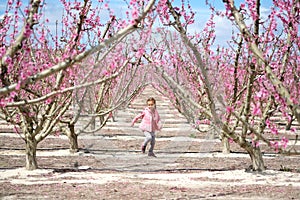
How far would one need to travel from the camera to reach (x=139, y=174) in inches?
344

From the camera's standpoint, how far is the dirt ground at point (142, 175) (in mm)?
6922

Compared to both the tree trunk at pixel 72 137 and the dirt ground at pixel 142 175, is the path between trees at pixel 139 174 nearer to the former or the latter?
the dirt ground at pixel 142 175

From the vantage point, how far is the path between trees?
6941mm

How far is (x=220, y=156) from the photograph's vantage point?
11.2 meters

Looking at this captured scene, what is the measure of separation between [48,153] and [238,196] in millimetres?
6178

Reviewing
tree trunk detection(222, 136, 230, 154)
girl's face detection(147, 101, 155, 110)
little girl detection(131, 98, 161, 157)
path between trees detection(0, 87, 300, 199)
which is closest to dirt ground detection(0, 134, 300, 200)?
path between trees detection(0, 87, 300, 199)

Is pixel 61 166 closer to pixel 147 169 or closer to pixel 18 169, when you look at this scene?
pixel 18 169

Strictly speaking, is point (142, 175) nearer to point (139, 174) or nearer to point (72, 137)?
point (139, 174)

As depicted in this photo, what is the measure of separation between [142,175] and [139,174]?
0.16 metres

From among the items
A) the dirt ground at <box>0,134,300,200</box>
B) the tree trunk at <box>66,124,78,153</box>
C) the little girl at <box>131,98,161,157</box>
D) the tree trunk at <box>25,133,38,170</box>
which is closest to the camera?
the dirt ground at <box>0,134,300,200</box>

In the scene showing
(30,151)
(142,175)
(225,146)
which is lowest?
(142,175)

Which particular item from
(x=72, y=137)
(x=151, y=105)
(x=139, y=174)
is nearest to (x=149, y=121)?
(x=151, y=105)

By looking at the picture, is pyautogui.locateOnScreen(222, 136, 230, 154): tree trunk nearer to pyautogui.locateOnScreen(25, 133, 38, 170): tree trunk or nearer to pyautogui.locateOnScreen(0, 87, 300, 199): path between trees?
pyautogui.locateOnScreen(0, 87, 300, 199): path between trees

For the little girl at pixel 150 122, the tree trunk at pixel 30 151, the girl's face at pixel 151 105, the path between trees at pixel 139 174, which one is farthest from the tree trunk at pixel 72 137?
the tree trunk at pixel 30 151
